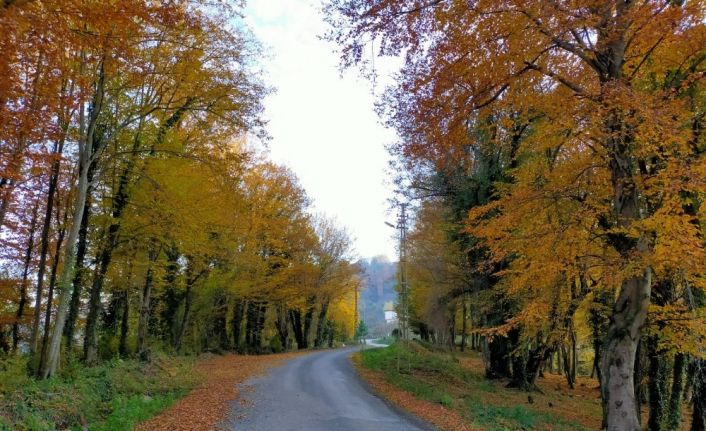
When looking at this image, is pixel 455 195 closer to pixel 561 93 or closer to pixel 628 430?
pixel 561 93

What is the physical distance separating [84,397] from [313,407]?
511cm

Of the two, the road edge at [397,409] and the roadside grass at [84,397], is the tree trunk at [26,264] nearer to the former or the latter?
the roadside grass at [84,397]

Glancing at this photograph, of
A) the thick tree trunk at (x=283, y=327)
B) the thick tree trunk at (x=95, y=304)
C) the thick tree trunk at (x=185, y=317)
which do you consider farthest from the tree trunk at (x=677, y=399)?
the thick tree trunk at (x=283, y=327)

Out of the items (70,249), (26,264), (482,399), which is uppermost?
(70,249)

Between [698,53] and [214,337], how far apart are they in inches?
1241

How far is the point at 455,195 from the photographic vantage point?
18406 mm

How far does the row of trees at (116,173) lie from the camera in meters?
9.23

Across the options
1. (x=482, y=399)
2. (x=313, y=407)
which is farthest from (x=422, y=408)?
(x=482, y=399)

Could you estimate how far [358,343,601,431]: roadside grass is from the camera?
11359mm

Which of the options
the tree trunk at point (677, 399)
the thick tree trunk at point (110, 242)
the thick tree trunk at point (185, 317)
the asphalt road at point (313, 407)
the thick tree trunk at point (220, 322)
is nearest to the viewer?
the asphalt road at point (313, 407)

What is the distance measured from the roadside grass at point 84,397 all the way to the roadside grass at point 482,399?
733 cm

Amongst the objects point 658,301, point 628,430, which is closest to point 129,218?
point 628,430

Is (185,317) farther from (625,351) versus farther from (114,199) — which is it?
(625,351)

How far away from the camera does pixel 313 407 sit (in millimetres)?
11195
